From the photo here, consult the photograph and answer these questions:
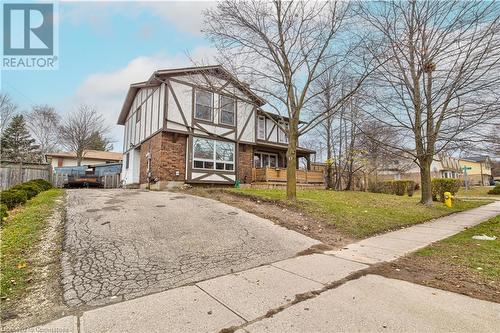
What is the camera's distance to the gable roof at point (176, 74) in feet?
33.5

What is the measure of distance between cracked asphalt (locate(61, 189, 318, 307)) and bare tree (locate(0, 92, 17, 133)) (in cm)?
3058

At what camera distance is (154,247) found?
483 centimetres

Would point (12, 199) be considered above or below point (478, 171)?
below

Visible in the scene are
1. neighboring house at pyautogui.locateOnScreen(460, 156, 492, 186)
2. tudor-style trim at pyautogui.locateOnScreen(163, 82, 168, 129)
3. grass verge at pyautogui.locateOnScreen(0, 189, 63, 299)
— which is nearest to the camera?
grass verge at pyautogui.locateOnScreen(0, 189, 63, 299)

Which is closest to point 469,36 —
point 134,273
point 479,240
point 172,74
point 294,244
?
point 479,240

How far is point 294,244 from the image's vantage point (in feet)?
18.4

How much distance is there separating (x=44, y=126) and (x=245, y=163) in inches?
1243

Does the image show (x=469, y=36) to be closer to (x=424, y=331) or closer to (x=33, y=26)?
(x=424, y=331)

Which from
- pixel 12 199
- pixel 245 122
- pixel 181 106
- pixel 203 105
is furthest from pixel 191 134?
pixel 12 199

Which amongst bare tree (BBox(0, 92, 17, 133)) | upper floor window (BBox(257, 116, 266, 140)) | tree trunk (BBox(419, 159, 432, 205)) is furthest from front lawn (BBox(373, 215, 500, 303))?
bare tree (BBox(0, 92, 17, 133))

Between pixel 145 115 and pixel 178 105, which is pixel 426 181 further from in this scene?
pixel 145 115

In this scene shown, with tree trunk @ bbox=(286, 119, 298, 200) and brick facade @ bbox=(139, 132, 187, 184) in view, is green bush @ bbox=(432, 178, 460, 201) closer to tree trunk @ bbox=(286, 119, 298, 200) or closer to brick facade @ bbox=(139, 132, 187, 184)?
tree trunk @ bbox=(286, 119, 298, 200)

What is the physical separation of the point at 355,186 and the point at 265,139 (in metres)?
8.62

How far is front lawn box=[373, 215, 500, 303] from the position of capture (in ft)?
11.5
